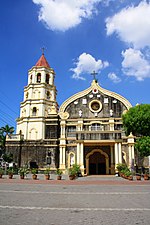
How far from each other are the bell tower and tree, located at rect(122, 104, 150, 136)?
14.4 m

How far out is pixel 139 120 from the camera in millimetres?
23969

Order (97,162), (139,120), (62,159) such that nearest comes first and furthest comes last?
(139,120), (97,162), (62,159)

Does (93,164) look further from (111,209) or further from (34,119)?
(111,209)

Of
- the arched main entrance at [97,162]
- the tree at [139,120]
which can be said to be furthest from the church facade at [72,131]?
the tree at [139,120]

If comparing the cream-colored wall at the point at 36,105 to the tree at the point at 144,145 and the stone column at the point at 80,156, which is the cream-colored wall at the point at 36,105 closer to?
the stone column at the point at 80,156

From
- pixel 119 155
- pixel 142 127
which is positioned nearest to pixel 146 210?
pixel 142 127

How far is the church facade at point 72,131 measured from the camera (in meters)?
32.5

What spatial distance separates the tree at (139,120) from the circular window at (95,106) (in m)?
10.9

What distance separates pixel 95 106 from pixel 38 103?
31.6 feet

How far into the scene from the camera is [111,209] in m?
7.71

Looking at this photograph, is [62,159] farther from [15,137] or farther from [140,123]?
[140,123]

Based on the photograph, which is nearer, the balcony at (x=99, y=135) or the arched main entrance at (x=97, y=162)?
the balcony at (x=99, y=135)

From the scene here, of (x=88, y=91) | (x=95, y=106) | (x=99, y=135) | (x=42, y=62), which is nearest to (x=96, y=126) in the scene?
(x=95, y=106)

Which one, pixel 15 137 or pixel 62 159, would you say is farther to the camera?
pixel 15 137
